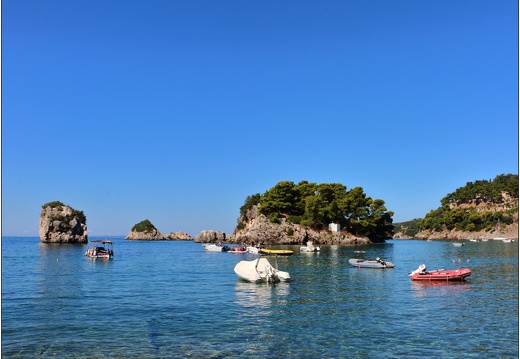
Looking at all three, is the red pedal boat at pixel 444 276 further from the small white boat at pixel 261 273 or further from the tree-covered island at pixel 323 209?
the tree-covered island at pixel 323 209

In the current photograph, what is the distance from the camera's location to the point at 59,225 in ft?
529

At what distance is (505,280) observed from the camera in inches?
1795

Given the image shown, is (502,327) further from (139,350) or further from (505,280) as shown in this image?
(505,280)

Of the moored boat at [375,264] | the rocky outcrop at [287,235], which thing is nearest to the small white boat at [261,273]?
the moored boat at [375,264]

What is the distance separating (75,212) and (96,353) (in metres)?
165

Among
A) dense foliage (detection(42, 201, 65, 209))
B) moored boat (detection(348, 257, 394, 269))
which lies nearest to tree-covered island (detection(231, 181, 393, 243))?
dense foliage (detection(42, 201, 65, 209))

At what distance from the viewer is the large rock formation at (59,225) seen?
161m

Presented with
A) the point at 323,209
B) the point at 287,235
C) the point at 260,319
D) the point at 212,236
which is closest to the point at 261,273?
the point at 260,319

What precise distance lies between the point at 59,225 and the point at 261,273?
465 feet

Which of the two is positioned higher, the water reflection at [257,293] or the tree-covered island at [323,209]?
the tree-covered island at [323,209]

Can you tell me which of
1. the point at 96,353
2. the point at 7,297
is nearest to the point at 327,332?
the point at 96,353

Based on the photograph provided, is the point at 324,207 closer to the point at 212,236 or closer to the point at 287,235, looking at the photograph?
the point at 287,235

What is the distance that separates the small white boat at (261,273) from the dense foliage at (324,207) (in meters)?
107

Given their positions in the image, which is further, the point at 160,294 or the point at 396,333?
the point at 160,294
